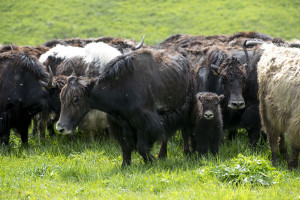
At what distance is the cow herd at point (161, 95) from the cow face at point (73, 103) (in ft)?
0.05

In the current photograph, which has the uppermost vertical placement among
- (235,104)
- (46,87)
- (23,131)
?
(46,87)

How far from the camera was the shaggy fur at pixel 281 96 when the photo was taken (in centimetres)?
612

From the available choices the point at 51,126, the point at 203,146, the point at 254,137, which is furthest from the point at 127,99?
the point at 51,126

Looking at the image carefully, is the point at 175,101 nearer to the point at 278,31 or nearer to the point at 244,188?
the point at 244,188

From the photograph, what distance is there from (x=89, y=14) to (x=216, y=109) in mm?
18063

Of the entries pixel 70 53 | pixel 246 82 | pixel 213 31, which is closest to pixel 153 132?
pixel 246 82

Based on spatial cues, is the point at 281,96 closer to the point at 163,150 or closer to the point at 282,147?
the point at 282,147

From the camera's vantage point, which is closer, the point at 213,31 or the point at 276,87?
the point at 276,87

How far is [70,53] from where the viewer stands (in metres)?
9.57

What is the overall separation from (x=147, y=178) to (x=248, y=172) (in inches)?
54.2

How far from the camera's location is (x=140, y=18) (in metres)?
23.5

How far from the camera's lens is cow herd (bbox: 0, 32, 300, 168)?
6.47 metres

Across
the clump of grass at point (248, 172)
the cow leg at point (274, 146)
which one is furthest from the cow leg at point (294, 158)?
the clump of grass at point (248, 172)

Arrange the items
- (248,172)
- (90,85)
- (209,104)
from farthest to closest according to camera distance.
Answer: (209,104) → (90,85) → (248,172)
